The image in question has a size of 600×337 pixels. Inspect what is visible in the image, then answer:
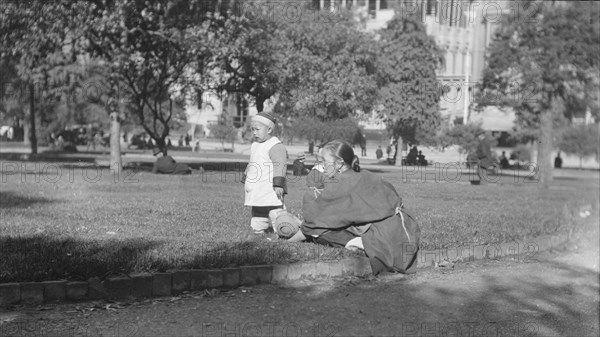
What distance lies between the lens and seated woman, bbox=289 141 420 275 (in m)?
8.30

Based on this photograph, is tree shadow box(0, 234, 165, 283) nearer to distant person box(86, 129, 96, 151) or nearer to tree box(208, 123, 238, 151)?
tree box(208, 123, 238, 151)

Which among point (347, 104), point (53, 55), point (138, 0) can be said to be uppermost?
point (138, 0)

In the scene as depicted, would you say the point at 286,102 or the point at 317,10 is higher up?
the point at 317,10

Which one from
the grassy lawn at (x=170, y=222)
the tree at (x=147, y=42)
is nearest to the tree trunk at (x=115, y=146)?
the tree at (x=147, y=42)

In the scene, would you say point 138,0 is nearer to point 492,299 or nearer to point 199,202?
point 199,202

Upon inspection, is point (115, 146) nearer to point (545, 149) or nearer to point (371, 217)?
point (545, 149)

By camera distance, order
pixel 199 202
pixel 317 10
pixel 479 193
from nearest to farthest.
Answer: pixel 199 202 → pixel 479 193 → pixel 317 10

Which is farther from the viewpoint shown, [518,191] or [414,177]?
[518,191]

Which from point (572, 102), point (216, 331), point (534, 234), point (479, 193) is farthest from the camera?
point (572, 102)

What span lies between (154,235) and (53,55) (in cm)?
1663

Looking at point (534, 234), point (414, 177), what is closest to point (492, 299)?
point (534, 234)

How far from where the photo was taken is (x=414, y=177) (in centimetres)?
1409

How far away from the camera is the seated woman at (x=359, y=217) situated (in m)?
8.30

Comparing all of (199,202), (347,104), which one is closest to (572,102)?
(347,104)
